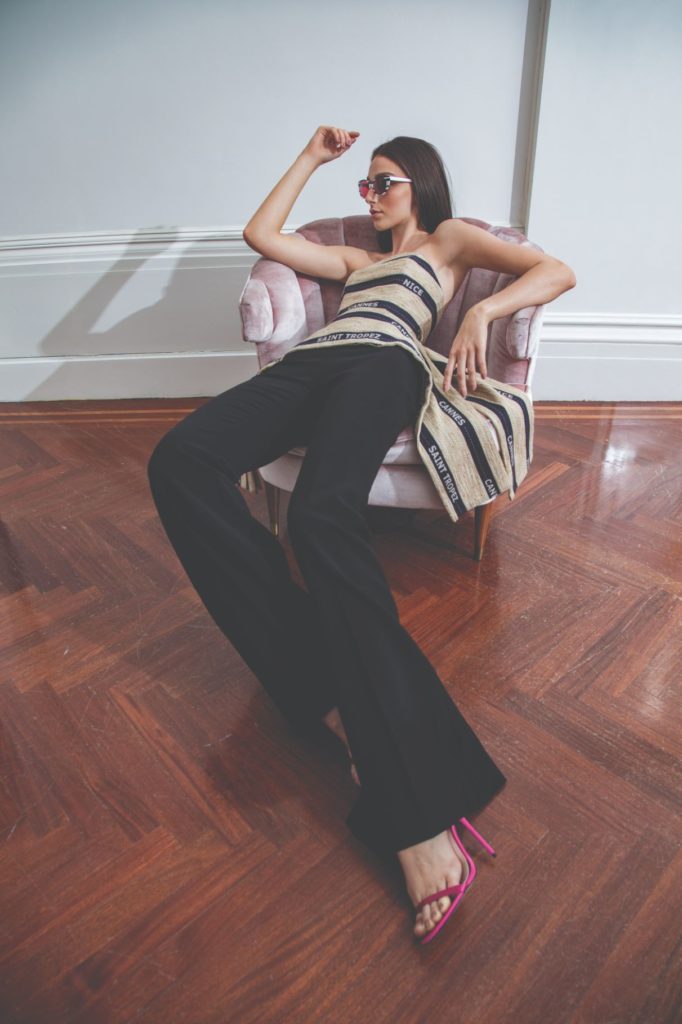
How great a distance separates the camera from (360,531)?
1.33 meters

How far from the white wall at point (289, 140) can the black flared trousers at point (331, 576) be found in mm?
1304

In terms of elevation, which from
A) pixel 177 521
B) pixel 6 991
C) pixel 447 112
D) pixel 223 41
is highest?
A: pixel 223 41

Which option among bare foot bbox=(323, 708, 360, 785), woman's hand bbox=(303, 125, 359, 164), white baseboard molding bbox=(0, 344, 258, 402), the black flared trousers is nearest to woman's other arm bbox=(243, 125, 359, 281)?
woman's hand bbox=(303, 125, 359, 164)

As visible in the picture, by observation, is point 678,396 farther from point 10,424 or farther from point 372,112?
point 10,424

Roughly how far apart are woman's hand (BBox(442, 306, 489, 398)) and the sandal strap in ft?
3.54

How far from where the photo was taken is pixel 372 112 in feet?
8.38

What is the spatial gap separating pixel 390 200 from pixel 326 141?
0.34m

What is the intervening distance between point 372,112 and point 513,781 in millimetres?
2343

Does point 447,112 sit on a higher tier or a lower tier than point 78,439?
higher

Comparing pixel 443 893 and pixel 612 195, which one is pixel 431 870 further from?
pixel 612 195

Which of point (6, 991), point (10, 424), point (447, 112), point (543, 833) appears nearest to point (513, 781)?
point (543, 833)

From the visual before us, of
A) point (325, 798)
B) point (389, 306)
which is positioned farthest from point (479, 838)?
point (389, 306)

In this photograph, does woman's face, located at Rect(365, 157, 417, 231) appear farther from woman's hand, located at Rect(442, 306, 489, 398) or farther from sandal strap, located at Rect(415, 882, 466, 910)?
sandal strap, located at Rect(415, 882, 466, 910)

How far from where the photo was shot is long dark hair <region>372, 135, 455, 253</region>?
1964 millimetres
